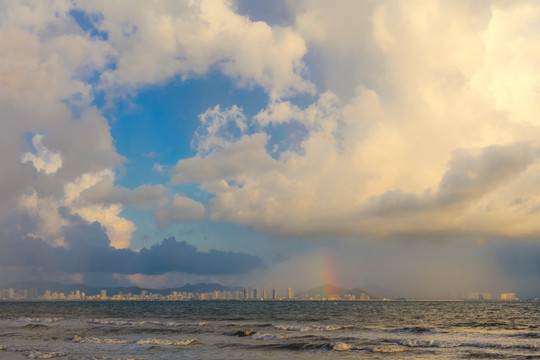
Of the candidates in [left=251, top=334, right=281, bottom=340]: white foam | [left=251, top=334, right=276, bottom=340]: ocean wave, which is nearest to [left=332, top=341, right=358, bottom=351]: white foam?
[left=251, top=334, right=276, bottom=340]: ocean wave

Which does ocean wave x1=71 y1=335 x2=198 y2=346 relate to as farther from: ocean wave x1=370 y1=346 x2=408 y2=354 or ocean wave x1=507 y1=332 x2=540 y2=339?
ocean wave x1=507 y1=332 x2=540 y2=339

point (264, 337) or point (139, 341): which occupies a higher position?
point (139, 341)

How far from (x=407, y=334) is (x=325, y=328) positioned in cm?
1466

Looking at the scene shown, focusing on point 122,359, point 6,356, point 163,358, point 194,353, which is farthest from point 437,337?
point 6,356

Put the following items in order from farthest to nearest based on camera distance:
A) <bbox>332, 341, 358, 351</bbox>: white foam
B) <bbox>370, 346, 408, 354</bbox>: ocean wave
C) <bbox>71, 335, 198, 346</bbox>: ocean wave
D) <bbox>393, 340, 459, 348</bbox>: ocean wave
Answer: <bbox>71, 335, 198, 346</bbox>: ocean wave < <bbox>393, 340, 459, 348</bbox>: ocean wave < <bbox>332, 341, 358, 351</bbox>: white foam < <bbox>370, 346, 408, 354</bbox>: ocean wave

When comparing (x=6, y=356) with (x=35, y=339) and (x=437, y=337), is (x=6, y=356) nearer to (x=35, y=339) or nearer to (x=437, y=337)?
(x=35, y=339)

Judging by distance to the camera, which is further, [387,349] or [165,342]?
[165,342]

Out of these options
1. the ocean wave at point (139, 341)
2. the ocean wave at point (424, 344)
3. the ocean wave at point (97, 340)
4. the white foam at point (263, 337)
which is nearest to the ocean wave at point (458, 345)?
the ocean wave at point (424, 344)

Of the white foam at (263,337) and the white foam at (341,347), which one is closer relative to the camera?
the white foam at (341,347)

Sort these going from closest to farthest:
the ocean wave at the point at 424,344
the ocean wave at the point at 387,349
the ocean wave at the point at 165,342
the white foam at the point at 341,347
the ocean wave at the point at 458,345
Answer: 1. the ocean wave at the point at 387,349
2. the white foam at the point at 341,347
3. the ocean wave at the point at 458,345
4. the ocean wave at the point at 424,344
5. the ocean wave at the point at 165,342

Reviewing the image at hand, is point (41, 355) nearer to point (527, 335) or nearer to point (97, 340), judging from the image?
point (97, 340)

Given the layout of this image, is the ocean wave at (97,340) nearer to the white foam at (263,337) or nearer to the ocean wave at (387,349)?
the white foam at (263,337)

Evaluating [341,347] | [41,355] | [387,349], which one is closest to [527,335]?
[387,349]

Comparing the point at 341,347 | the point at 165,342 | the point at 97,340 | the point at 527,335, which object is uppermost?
the point at 341,347
